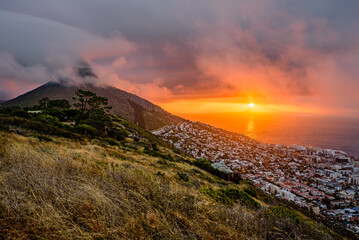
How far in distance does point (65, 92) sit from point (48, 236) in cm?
16759

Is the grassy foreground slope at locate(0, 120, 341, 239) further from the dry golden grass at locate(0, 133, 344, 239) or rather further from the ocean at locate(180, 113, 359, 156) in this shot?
the ocean at locate(180, 113, 359, 156)

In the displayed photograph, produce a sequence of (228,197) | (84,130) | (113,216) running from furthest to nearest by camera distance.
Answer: (84,130) < (228,197) < (113,216)

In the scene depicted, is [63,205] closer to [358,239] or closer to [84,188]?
[84,188]

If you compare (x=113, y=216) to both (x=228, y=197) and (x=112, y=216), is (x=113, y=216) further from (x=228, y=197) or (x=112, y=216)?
(x=228, y=197)

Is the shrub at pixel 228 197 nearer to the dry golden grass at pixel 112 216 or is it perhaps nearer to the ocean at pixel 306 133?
the dry golden grass at pixel 112 216

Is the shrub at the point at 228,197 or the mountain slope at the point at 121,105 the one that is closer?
the shrub at the point at 228,197

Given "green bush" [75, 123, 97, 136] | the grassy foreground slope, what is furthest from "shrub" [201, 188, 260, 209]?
"green bush" [75, 123, 97, 136]

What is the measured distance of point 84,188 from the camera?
2.72 m

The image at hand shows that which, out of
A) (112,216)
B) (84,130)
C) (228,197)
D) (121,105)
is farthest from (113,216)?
(121,105)

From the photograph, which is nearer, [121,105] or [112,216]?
[112,216]

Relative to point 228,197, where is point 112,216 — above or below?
above

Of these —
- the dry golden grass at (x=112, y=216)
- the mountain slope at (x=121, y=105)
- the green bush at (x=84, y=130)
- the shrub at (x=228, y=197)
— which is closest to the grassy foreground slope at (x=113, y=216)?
the dry golden grass at (x=112, y=216)

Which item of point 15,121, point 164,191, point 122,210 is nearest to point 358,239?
point 164,191

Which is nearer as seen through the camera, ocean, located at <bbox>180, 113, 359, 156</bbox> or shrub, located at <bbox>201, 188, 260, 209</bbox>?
shrub, located at <bbox>201, 188, 260, 209</bbox>
